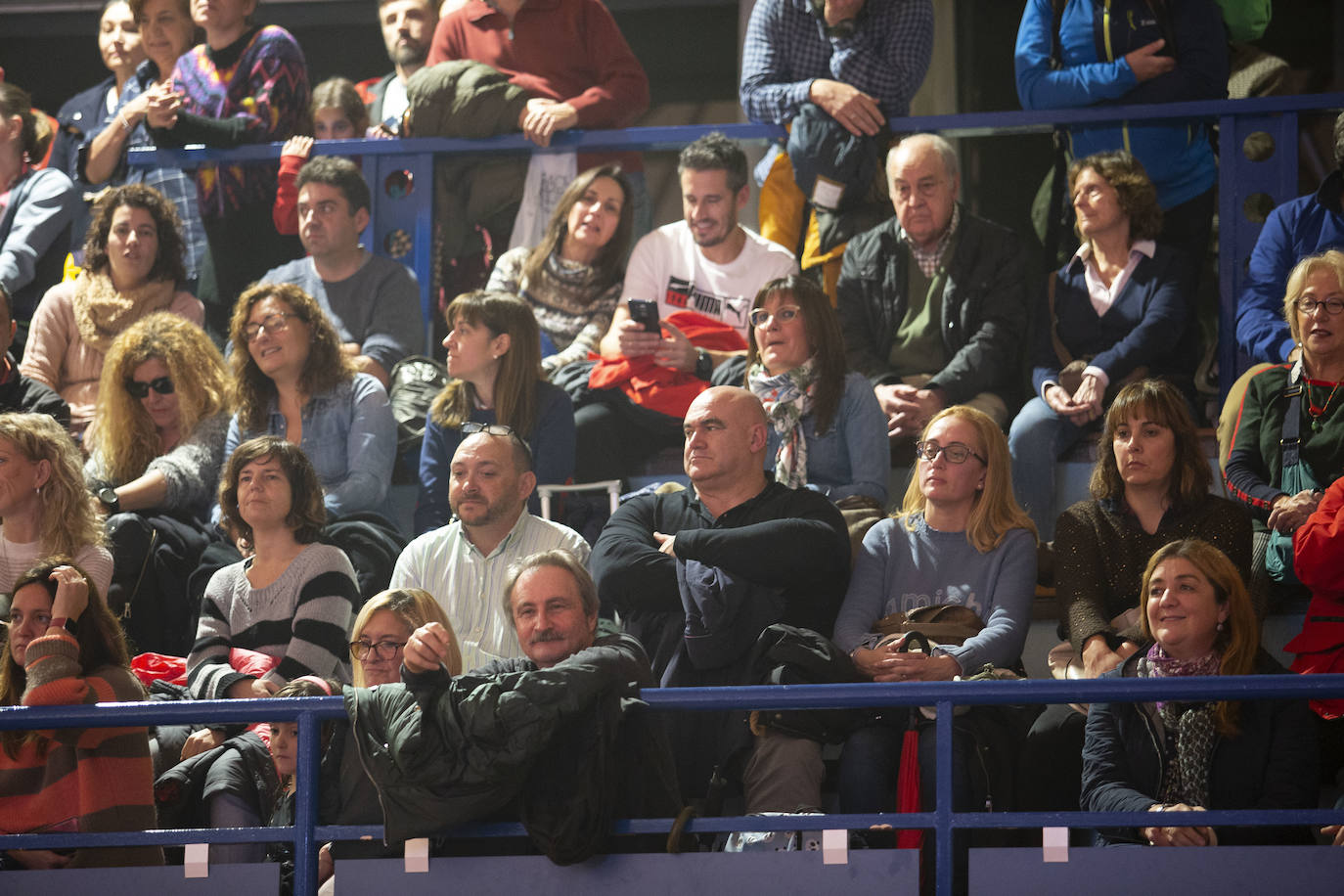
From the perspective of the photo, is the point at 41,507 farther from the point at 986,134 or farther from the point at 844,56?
the point at 986,134

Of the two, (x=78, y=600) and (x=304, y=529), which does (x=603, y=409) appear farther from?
(x=78, y=600)

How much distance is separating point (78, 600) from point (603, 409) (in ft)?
6.47

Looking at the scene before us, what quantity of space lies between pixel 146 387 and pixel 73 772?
186cm

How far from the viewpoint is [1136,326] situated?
5.83 metres

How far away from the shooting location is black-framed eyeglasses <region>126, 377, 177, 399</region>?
20.0 feet

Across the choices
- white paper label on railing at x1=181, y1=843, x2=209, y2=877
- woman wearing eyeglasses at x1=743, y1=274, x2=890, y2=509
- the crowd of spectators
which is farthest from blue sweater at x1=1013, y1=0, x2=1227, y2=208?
white paper label on railing at x1=181, y1=843, x2=209, y2=877

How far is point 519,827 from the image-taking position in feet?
13.6

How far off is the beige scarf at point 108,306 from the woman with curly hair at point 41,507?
102cm

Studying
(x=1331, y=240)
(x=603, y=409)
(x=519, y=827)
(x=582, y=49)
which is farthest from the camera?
(x=582, y=49)

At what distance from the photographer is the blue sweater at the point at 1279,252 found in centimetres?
561

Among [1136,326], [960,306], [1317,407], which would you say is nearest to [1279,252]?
[1136,326]

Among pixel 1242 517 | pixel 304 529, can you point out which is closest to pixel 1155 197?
pixel 1242 517

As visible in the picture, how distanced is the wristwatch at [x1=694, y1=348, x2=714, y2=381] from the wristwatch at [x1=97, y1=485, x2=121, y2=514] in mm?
1929

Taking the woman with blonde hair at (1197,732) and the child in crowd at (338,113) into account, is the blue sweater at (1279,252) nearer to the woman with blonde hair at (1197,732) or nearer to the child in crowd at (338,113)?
the woman with blonde hair at (1197,732)
